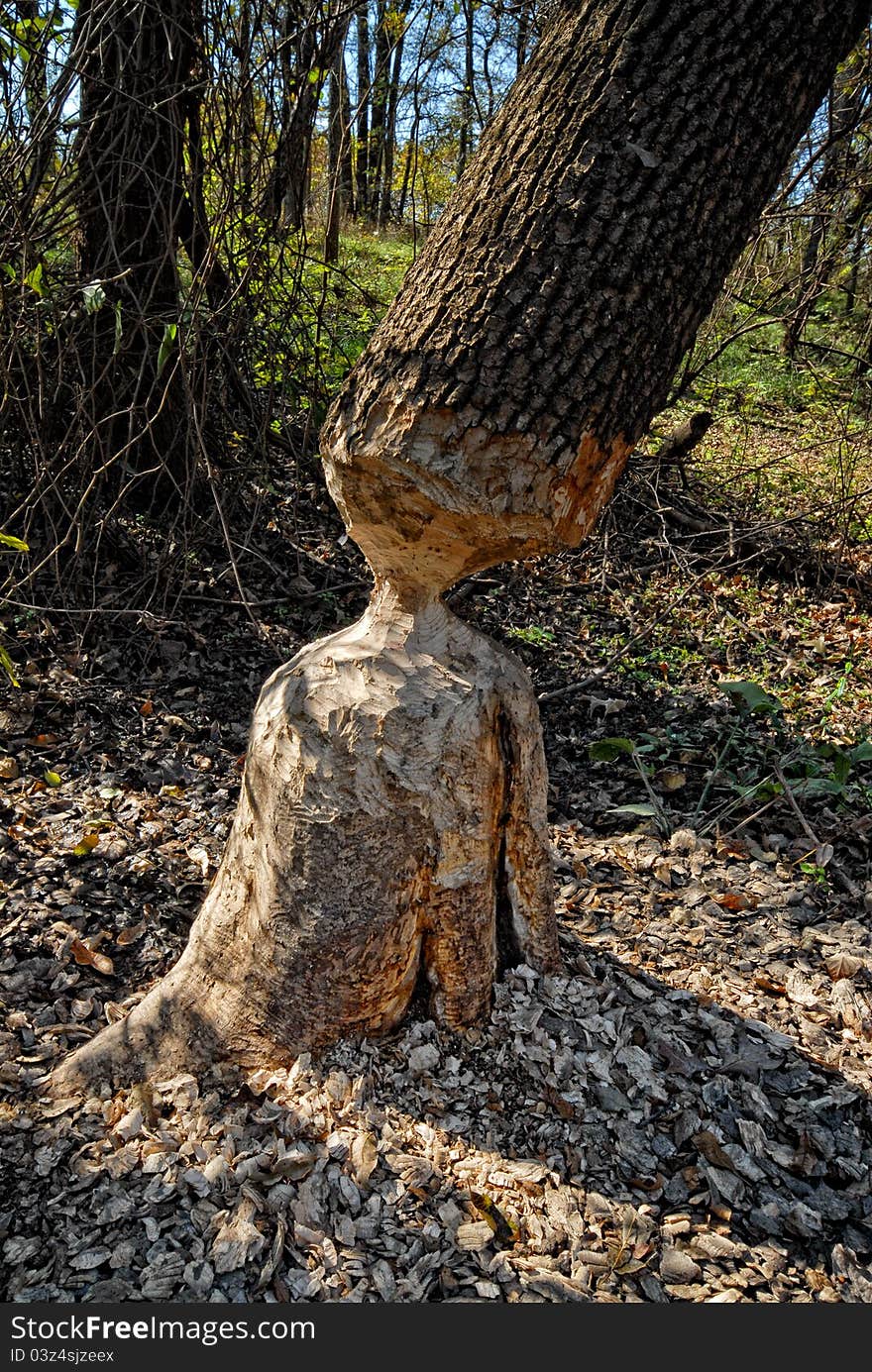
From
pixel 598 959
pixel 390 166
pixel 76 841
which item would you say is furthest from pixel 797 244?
pixel 76 841

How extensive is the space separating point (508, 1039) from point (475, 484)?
119cm

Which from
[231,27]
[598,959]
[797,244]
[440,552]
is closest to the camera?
[440,552]

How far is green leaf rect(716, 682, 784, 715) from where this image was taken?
341 cm

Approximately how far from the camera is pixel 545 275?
1480 mm

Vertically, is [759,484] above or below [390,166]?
below

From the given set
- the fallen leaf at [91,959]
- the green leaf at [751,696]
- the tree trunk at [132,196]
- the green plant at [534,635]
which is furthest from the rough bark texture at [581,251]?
the green plant at [534,635]

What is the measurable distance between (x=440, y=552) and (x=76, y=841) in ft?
5.32

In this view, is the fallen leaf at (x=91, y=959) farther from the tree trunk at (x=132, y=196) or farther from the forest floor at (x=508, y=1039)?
the tree trunk at (x=132, y=196)

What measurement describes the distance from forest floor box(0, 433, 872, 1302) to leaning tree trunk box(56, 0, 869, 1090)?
0.20 m

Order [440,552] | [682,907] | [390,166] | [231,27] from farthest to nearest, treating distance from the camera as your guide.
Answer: [390,166], [231,27], [682,907], [440,552]

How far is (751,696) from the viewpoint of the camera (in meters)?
3.43

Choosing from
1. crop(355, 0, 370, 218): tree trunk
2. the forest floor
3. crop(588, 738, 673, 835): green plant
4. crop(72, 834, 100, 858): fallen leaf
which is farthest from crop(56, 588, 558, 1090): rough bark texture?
crop(355, 0, 370, 218): tree trunk

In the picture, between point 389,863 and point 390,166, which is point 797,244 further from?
point 389,863

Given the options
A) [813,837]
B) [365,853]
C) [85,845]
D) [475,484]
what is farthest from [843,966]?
[85,845]
